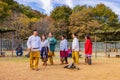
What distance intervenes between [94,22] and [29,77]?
5239 cm

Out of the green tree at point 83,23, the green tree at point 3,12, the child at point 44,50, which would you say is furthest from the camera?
the green tree at point 83,23

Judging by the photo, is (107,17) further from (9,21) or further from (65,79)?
(65,79)

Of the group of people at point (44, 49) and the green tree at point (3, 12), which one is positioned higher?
the green tree at point (3, 12)

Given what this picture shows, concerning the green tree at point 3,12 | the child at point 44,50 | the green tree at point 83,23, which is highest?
the green tree at point 3,12

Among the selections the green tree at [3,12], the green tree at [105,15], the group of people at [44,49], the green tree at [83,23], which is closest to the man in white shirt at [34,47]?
the group of people at [44,49]

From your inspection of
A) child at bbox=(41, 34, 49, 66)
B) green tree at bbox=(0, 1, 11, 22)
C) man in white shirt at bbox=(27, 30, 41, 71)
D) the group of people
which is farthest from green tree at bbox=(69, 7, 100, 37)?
man in white shirt at bbox=(27, 30, 41, 71)

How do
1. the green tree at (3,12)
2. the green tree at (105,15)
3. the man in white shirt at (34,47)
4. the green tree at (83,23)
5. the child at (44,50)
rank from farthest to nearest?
the green tree at (105,15) → the green tree at (83,23) → the green tree at (3,12) → the child at (44,50) → the man in white shirt at (34,47)

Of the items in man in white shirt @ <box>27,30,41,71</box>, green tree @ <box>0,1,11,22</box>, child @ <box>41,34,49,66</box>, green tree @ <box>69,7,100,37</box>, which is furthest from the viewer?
green tree @ <box>69,7,100,37</box>

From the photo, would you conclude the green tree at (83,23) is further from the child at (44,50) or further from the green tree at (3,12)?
the child at (44,50)

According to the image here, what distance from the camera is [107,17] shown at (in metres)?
72.3

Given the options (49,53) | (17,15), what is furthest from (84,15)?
(49,53)

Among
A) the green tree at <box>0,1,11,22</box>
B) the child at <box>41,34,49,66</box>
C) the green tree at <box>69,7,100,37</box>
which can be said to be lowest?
the child at <box>41,34,49,66</box>

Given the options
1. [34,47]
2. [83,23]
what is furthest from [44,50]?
[83,23]

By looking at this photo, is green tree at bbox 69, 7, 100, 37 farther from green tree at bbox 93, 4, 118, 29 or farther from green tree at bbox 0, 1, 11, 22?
green tree at bbox 0, 1, 11, 22
